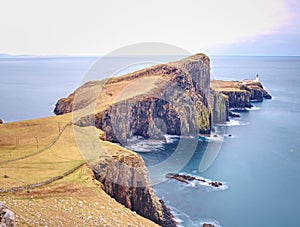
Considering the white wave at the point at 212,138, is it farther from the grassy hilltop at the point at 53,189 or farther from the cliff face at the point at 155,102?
the grassy hilltop at the point at 53,189

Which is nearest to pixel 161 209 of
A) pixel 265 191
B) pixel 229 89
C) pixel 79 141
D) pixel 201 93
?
pixel 79 141

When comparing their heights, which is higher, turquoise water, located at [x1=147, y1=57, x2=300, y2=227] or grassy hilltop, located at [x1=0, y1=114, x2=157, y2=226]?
grassy hilltop, located at [x1=0, y1=114, x2=157, y2=226]

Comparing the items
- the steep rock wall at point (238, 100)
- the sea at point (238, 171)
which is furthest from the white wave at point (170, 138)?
the steep rock wall at point (238, 100)

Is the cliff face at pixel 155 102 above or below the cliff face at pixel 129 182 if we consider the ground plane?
above

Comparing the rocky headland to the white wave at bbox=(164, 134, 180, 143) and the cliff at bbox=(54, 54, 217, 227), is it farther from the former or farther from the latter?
the white wave at bbox=(164, 134, 180, 143)

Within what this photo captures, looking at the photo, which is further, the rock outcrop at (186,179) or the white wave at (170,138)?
the white wave at (170,138)

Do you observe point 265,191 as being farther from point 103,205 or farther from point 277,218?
point 103,205

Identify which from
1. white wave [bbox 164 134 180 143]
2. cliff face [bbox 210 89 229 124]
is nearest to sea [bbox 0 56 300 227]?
white wave [bbox 164 134 180 143]

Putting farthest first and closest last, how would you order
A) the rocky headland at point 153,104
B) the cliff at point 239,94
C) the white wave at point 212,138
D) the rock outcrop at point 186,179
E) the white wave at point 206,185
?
the cliff at point 239,94, the white wave at point 212,138, the rocky headland at point 153,104, the rock outcrop at point 186,179, the white wave at point 206,185

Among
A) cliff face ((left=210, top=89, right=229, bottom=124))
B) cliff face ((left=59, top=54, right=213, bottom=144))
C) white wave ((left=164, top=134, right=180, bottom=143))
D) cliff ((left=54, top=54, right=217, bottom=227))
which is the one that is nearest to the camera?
cliff ((left=54, top=54, right=217, bottom=227))

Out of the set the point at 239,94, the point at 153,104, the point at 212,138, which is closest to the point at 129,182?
the point at 153,104
